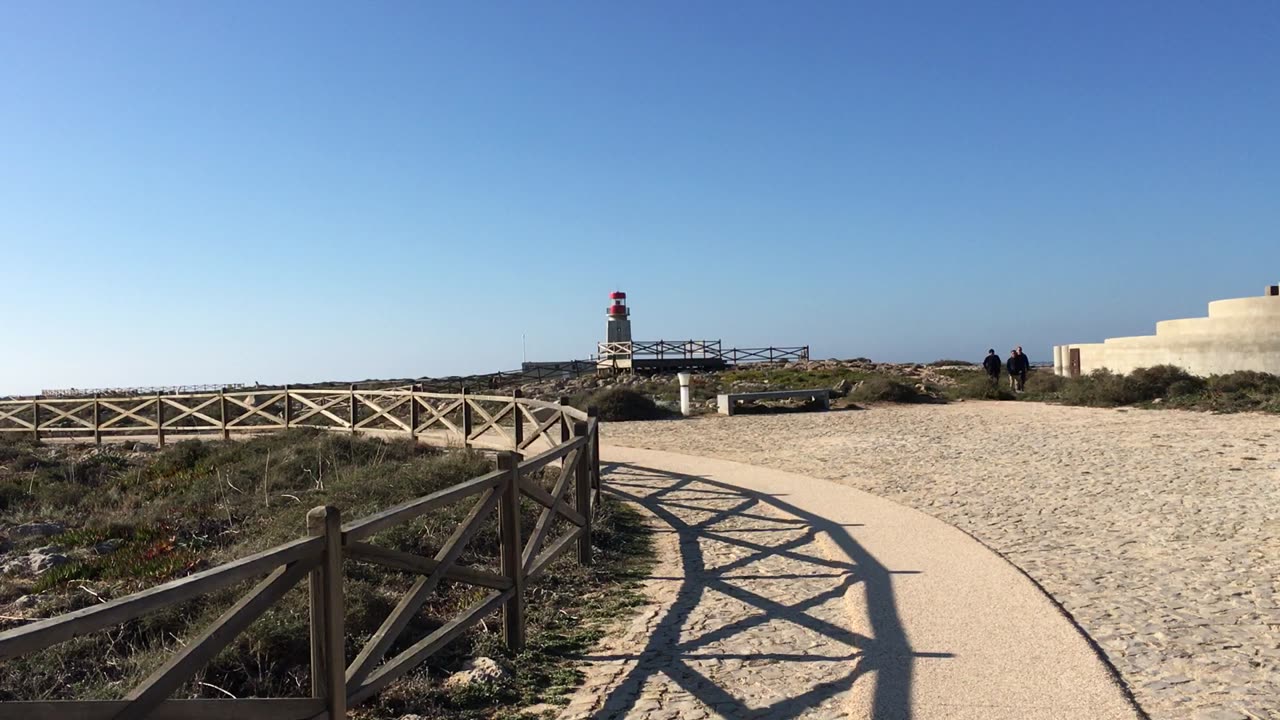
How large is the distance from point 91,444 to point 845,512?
20981 millimetres

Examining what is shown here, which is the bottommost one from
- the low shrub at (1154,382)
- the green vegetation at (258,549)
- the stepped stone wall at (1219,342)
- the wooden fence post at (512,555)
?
the green vegetation at (258,549)

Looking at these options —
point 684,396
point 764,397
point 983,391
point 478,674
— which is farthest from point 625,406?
point 478,674

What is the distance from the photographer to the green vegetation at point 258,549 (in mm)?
5176

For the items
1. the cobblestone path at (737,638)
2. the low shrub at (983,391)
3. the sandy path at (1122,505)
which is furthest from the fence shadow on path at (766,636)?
the low shrub at (983,391)

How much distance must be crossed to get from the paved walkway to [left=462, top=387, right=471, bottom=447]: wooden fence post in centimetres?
767

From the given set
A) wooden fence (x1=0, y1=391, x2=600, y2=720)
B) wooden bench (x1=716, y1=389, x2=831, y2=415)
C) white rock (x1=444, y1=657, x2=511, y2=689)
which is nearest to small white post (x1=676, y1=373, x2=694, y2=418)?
wooden bench (x1=716, y1=389, x2=831, y2=415)

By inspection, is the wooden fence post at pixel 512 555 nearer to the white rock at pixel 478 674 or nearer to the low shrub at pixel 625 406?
the white rock at pixel 478 674

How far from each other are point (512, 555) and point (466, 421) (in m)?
11.0

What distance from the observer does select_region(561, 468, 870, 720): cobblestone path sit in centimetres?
459

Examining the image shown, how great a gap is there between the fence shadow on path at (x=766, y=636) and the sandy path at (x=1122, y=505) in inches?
54.0

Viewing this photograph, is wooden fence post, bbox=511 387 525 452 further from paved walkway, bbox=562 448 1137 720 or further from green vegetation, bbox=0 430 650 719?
paved walkway, bbox=562 448 1137 720

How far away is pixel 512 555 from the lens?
5.71m

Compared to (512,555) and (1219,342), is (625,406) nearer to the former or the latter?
(1219,342)

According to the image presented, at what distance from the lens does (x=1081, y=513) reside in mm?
9234
